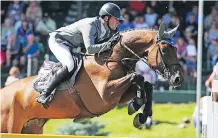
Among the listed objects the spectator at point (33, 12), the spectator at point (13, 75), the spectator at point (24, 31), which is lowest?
the spectator at point (13, 75)

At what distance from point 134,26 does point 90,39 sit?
5.74 meters

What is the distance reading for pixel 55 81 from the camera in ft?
26.7

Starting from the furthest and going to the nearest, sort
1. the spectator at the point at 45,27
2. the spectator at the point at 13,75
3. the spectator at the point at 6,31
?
1. the spectator at the point at 45,27
2. the spectator at the point at 6,31
3. the spectator at the point at 13,75

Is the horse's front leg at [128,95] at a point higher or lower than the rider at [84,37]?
lower

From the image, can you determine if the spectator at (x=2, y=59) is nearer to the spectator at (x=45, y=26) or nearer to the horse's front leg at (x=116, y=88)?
the spectator at (x=45, y=26)

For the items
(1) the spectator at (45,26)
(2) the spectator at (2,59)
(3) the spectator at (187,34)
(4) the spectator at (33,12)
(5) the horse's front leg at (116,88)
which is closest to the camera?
(5) the horse's front leg at (116,88)

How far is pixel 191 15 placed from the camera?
536 inches

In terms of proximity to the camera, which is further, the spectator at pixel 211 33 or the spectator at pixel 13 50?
the spectator at pixel 13 50

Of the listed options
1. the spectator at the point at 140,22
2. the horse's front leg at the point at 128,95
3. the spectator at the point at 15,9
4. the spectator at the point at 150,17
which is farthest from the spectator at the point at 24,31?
the horse's front leg at the point at 128,95

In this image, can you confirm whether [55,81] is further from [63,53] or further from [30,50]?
[30,50]

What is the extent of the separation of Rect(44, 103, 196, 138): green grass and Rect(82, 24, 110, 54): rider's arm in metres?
3.77

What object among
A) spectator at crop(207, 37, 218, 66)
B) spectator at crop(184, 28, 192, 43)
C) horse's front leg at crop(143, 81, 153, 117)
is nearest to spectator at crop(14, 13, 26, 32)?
spectator at crop(184, 28, 192, 43)

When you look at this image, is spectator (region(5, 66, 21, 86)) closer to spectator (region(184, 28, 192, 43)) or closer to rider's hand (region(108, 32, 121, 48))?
spectator (region(184, 28, 192, 43))

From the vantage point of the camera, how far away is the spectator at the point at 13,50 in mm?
13380
